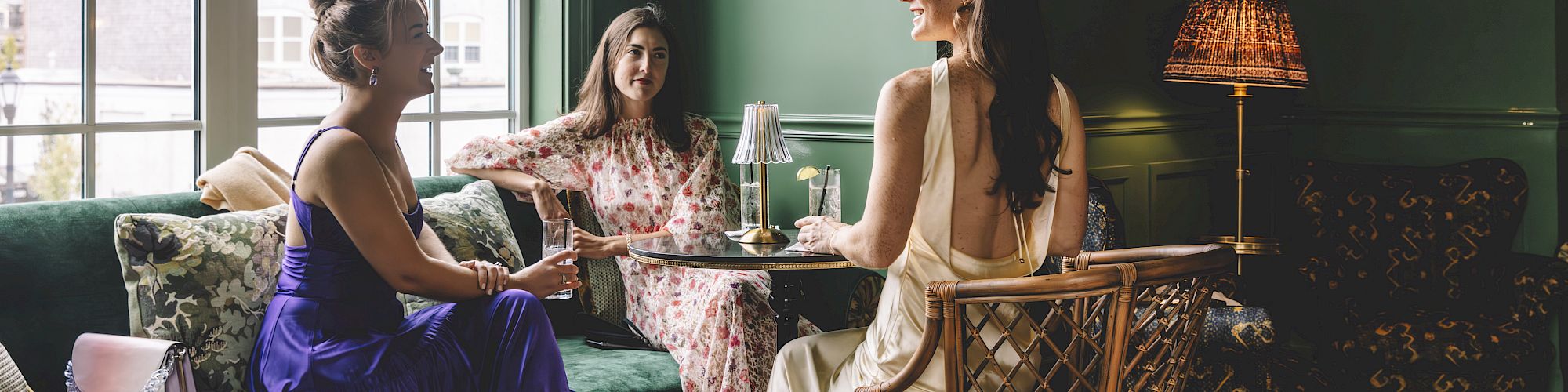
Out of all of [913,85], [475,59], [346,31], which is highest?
[475,59]

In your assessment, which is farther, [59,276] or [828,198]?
[828,198]

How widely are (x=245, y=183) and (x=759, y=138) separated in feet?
Answer: 3.79

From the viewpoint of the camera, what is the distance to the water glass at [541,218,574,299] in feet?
7.36

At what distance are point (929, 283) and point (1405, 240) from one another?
8.65 ft

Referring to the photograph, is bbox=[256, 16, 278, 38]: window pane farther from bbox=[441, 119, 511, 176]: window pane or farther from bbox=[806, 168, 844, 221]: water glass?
bbox=[806, 168, 844, 221]: water glass

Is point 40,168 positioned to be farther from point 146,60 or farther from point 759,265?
point 759,265

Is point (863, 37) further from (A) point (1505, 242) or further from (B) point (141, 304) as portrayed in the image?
(A) point (1505, 242)

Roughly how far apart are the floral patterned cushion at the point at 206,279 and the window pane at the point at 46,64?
567 mm

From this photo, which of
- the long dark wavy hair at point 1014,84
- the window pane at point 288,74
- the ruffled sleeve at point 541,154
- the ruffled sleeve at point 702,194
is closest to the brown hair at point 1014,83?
the long dark wavy hair at point 1014,84

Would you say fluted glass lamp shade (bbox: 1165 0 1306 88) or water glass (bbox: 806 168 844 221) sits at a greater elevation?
fluted glass lamp shade (bbox: 1165 0 1306 88)

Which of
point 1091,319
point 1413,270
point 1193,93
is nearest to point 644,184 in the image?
point 1091,319

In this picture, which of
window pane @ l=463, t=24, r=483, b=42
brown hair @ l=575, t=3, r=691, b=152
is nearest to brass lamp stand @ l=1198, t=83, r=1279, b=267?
brown hair @ l=575, t=3, r=691, b=152

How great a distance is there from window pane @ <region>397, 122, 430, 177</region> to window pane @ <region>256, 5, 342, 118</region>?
0.27 metres

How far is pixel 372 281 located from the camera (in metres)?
2.10
